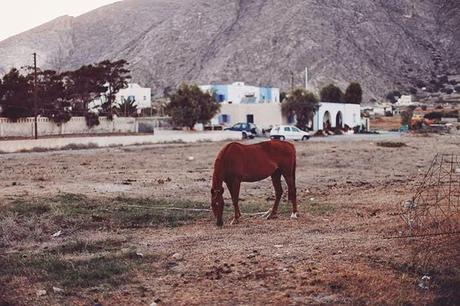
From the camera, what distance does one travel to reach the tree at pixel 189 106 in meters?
67.9

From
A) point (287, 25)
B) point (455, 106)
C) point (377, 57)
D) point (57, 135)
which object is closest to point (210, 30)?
point (287, 25)

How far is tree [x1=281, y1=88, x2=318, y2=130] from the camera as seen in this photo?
75000 mm

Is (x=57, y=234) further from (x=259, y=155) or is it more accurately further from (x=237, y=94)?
(x=237, y=94)

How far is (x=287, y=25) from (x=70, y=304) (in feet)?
507

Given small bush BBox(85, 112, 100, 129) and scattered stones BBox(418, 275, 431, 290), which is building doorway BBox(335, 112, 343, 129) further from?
scattered stones BBox(418, 275, 431, 290)

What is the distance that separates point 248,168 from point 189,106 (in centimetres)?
5467

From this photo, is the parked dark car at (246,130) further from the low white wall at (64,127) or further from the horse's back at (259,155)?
the horse's back at (259,155)

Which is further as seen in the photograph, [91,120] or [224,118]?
[224,118]

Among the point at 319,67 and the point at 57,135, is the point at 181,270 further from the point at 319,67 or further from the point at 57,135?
the point at 319,67

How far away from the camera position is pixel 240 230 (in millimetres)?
12562

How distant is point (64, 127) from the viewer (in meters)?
61.1

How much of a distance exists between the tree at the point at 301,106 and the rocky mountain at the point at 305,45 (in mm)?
51699

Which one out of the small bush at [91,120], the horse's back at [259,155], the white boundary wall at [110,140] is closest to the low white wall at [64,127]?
the small bush at [91,120]

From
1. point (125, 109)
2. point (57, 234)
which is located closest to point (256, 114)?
point (125, 109)
